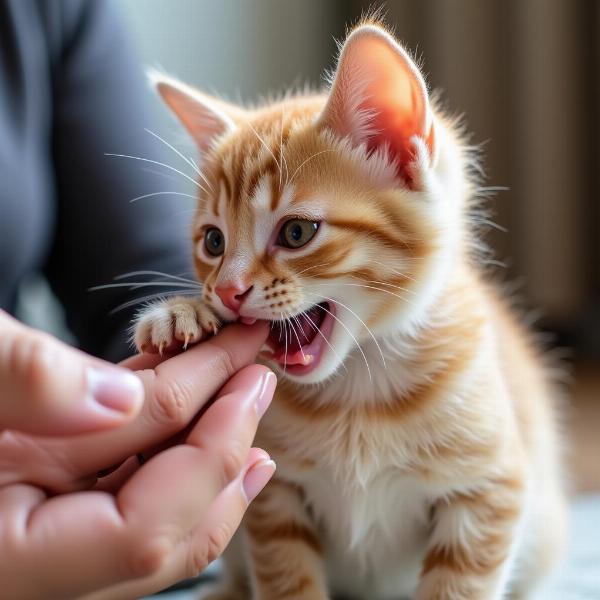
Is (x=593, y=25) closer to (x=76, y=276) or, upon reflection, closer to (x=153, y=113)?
(x=153, y=113)

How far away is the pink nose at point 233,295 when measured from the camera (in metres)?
0.78

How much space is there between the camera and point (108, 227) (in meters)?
1.26

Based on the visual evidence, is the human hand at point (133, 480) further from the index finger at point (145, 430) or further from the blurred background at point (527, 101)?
the blurred background at point (527, 101)

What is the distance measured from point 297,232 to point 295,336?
0.34 ft

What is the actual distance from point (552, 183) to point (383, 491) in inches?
75.3

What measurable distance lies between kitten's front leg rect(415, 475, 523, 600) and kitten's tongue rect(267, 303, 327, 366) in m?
0.22

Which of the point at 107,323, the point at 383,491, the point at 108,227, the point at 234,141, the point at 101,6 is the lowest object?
the point at 383,491

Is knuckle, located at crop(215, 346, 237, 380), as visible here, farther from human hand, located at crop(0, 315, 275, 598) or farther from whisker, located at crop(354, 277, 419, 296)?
whisker, located at crop(354, 277, 419, 296)

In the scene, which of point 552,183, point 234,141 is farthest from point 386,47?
point 552,183

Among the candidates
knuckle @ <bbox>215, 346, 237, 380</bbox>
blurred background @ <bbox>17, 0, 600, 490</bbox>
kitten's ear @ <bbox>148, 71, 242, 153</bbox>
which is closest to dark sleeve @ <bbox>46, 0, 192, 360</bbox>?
kitten's ear @ <bbox>148, 71, 242, 153</bbox>

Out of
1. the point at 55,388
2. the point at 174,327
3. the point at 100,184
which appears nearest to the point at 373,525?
the point at 174,327

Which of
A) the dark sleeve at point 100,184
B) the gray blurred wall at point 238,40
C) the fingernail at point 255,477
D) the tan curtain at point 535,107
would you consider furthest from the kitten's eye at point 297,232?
the tan curtain at point 535,107

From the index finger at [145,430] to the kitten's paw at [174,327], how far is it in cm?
5

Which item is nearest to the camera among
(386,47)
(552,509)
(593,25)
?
(386,47)
